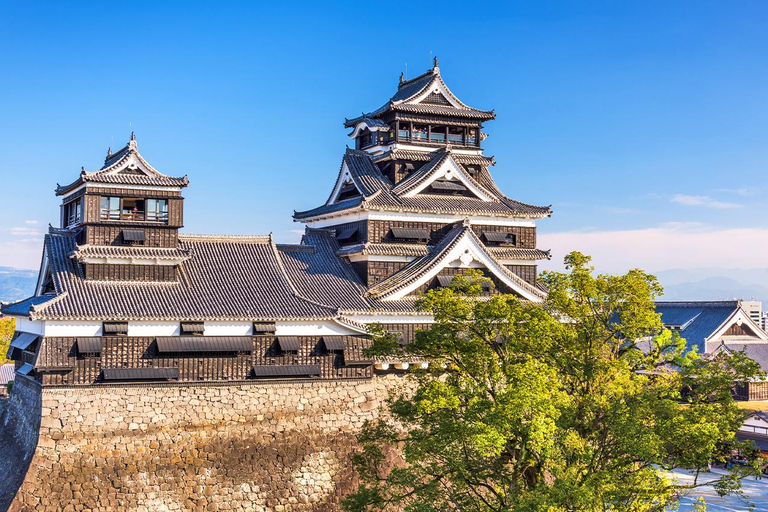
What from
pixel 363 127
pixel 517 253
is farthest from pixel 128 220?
pixel 517 253

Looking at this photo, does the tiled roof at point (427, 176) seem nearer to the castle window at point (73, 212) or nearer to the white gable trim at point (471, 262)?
the white gable trim at point (471, 262)

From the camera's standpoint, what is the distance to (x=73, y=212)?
30.0 meters

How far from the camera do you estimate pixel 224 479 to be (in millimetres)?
25844

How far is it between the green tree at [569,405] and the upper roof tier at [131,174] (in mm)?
11838

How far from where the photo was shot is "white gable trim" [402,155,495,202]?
33.7 m

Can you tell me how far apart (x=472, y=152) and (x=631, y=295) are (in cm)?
1837

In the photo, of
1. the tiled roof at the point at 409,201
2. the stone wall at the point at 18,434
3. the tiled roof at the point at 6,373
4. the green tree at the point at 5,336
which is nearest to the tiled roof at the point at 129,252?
the stone wall at the point at 18,434

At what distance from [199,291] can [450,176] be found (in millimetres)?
11980

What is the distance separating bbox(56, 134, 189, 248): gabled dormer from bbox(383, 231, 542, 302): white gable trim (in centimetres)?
915

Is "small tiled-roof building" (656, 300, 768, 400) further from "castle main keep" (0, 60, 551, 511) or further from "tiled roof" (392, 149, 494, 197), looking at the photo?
"tiled roof" (392, 149, 494, 197)

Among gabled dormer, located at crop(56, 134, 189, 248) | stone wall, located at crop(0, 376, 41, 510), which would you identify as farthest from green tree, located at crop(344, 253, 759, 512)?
gabled dormer, located at crop(56, 134, 189, 248)

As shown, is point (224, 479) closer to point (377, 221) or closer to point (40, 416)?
point (40, 416)

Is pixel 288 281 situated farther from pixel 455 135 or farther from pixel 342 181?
pixel 455 135

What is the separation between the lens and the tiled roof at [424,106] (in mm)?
35562
